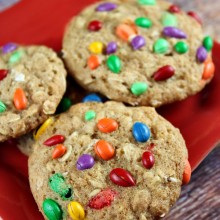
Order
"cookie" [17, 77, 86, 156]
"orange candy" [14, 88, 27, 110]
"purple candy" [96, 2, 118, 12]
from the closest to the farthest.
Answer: "orange candy" [14, 88, 27, 110] → "cookie" [17, 77, 86, 156] → "purple candy" [96, 2, 118, 12]

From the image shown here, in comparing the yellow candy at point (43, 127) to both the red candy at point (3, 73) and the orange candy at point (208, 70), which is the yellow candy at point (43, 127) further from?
the orange candy at point (208, 70)

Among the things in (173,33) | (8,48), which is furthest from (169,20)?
(8,48)

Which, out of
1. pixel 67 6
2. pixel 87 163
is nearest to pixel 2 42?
pixel 67 6

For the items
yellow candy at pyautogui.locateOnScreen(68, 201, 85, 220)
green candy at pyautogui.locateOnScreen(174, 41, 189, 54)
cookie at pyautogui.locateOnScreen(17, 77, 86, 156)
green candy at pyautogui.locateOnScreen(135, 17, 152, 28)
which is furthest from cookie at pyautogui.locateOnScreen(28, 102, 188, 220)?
green candy at pyautogui.locateOnScreen(135, 17, 152, 28)

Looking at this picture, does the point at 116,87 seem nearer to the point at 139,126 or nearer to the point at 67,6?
the point at 139,126

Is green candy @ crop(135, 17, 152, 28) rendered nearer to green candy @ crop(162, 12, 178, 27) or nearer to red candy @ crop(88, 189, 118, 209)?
green candy @ crop(162, 12, 178, 27)

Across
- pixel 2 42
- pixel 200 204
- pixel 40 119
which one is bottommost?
pixel 200 204

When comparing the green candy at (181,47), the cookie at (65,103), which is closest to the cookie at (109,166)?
the cookie at (65,103)
